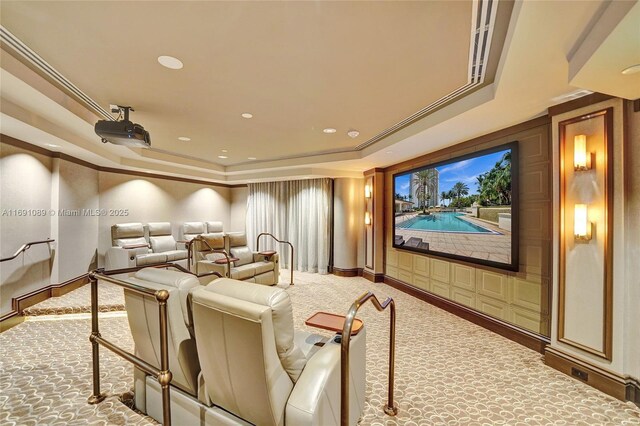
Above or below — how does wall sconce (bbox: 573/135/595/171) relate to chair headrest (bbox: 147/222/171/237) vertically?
above

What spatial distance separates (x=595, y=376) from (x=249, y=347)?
9.95 ft

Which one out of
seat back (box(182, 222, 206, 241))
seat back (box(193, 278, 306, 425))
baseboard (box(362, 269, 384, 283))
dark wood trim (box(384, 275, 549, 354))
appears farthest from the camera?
seat back (box(182, 222, 206, 241))

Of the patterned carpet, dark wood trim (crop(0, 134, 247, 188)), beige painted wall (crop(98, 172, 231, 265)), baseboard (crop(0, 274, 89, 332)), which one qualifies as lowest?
the patterned carpet

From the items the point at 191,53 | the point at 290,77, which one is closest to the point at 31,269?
the point at 191,53

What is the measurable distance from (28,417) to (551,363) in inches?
177

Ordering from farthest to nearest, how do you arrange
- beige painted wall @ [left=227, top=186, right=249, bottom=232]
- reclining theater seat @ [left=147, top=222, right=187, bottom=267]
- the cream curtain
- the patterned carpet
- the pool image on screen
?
beige painted wall @ [left=227, top=186, right=249, bottom=232]
the cream curtain
reclining theater seat @ [left=147, top=222, right=187, bottom=267]
the pool image on screen
the patterned carpet

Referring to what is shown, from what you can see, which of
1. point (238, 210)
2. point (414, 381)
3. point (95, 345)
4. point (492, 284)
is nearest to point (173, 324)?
point (95, 345)

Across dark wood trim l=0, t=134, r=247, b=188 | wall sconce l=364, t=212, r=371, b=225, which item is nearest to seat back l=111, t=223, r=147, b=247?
dark wood trim l=0, t=134, r=247, b=188

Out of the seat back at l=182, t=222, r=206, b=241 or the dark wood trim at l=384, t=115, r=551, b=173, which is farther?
the seat back at l=182, t=222, r=206, b=241

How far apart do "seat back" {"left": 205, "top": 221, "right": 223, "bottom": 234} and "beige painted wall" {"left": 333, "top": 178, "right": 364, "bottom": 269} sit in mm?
3688

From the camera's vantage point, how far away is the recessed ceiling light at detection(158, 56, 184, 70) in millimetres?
2260

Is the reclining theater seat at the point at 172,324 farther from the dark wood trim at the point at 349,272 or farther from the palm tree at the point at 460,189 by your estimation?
the dark wood trim at the point at 349,272

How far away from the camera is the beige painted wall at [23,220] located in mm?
3625

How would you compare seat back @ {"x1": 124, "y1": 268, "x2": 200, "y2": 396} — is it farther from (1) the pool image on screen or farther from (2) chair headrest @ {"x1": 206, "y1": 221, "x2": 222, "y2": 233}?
(2) chair headrest @ {"x1": 206, "y1": 221, "x2": 222, "y2": 233}
